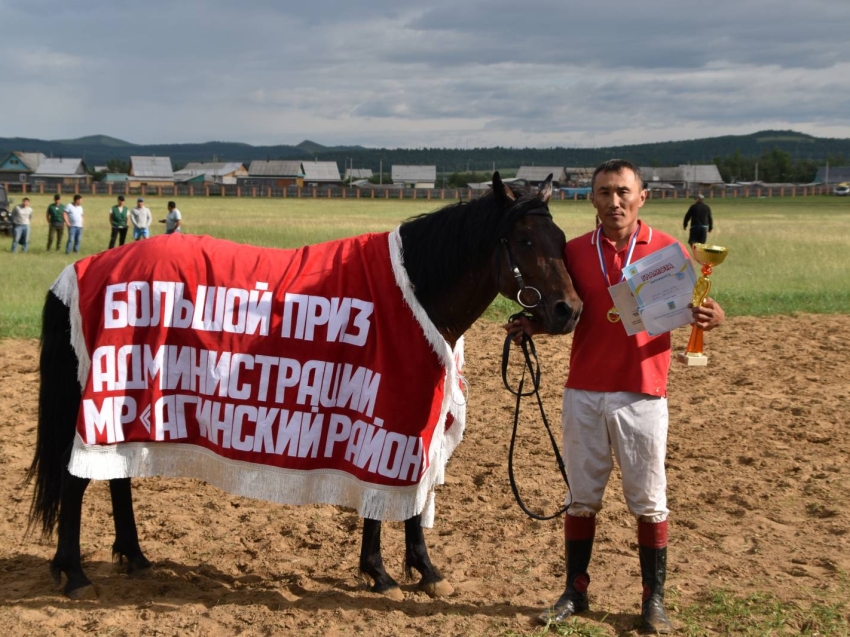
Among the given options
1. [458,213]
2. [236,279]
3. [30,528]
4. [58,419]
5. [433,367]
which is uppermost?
[458,213]

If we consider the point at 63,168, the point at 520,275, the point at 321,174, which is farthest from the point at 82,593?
the point at 321,174

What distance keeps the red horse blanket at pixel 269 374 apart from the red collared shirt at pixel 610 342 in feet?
2.17

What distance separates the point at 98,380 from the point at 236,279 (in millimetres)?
848

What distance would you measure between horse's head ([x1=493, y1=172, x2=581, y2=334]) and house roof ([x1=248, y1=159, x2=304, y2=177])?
120m

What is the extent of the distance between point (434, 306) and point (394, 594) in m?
1.47

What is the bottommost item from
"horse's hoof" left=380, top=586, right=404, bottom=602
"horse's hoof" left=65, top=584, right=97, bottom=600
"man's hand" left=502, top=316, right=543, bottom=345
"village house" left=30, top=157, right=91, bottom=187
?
"horse's hoof" left=65, top=584, right=97, bottom=600

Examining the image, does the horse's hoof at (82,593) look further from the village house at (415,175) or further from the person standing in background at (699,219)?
the village house at (415,175)

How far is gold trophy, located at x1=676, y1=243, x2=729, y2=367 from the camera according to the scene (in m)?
3.44

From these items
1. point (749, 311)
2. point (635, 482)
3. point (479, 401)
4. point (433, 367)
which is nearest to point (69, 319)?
point (433, 367)

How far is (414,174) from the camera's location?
123 meters

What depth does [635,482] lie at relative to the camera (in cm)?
355

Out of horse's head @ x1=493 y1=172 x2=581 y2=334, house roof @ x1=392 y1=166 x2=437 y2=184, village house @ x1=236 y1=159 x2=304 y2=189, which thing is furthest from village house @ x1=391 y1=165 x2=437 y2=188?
horse's head @ x1=493 y1=172 x2=581 y2=334

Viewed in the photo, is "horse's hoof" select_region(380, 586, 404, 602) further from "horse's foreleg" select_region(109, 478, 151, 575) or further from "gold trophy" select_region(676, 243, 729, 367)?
"gold trophy" select_region(676, 243, 729, 367)

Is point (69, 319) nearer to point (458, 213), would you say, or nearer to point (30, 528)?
point (30, 528)
